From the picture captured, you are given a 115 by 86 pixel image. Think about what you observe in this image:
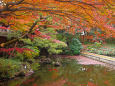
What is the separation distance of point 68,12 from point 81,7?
0.41m

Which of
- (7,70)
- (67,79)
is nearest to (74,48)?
Answer: (67,79)

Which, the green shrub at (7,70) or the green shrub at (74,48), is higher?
the green shrub at (7,70)

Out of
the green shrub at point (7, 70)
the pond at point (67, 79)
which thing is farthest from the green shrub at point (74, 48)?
the green shrub at point (7, 70)

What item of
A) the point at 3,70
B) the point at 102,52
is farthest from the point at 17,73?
the point at 102,52

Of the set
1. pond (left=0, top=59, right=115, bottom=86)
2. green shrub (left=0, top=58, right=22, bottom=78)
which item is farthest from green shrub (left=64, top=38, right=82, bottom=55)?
green shrub (left=0, top=58, right=22, bottom=78)

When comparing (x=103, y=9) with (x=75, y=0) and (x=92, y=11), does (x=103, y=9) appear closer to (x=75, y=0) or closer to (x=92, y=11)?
(x=92, y=11)

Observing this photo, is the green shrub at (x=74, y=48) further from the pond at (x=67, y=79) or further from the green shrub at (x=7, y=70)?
the green shrub at (x=7, y=70)

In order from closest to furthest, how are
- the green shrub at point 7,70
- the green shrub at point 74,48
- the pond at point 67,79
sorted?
the pond at point 67,79, the green shrub at point 7,70, the green shrub at point 74,48

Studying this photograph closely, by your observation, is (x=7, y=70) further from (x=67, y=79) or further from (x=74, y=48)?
(x=74, y=48)

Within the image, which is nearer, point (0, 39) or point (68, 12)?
point (68, 12)

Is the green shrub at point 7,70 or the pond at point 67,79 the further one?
the green shrub at point 7,70

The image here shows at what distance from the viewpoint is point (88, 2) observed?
242 cm

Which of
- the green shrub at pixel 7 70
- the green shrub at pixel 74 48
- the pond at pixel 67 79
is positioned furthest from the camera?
the green shrub at pixel 74 48

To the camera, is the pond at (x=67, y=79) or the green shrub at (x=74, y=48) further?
the green shrub at (x=74, y=48)
